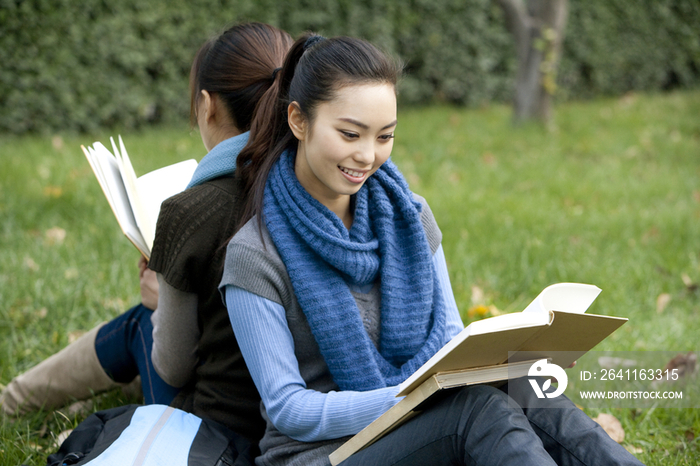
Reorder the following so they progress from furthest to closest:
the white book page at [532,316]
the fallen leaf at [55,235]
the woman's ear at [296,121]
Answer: the fallen leaf at [55,235] → the woman's ear at [296,121] → the white book page at [532,316]

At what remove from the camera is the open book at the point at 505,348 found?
4.12 ft

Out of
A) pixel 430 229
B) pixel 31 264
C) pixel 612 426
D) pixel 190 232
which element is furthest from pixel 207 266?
pixel 31 264

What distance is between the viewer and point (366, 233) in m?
1.70

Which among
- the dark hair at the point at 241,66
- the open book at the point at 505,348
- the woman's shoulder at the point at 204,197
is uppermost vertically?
the dark hair at the point at 241,66

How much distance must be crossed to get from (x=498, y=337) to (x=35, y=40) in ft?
18.5

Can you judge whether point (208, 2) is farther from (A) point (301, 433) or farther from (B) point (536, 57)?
(A) point (301, 433)

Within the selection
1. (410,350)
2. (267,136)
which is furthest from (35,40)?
(410,350)

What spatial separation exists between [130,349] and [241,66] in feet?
3.24

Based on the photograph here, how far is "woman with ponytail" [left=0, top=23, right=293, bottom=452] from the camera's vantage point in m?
1.67

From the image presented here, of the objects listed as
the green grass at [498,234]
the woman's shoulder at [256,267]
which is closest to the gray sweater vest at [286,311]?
the woman's shoulder at [256,267]

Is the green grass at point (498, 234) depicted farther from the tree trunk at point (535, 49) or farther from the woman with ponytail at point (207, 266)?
the woman with ponytail at point (207, 266)

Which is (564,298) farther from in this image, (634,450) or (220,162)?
(634,450)

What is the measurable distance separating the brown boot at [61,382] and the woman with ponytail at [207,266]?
11 cm

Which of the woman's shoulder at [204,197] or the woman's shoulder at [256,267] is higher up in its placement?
the woman's shoulder at [204,197]
